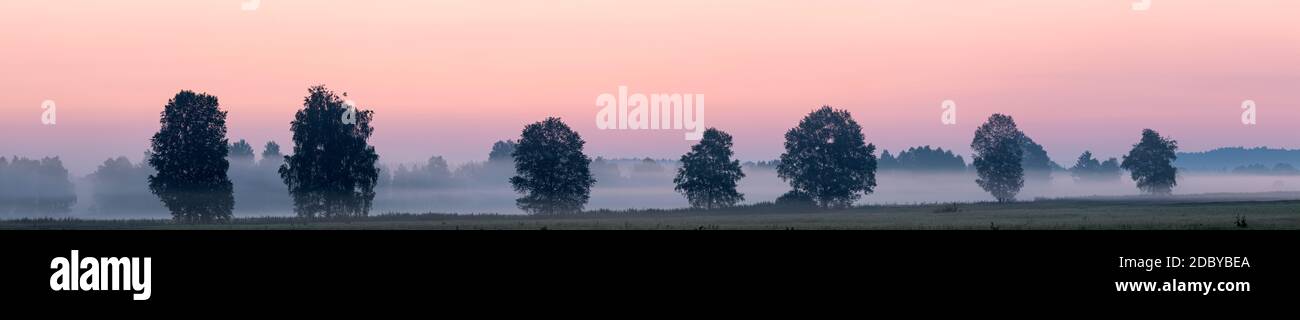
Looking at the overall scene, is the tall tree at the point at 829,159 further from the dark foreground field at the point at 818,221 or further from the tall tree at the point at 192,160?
the tall tree at the point at 192,160

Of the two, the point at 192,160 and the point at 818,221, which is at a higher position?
the point at 192,160

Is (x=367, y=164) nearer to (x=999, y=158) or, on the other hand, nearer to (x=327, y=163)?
(x=327, y=163)

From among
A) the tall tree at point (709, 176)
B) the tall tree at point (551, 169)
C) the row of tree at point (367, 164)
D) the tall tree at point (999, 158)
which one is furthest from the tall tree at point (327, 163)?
the tall tree at point (999, 158)

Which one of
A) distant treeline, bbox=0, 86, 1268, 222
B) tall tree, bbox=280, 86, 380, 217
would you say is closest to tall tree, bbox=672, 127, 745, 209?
distant treeline, bbox=0, 86, 1268, 222

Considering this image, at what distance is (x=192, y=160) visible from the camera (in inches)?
4791

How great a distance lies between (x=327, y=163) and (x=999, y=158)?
329 feet

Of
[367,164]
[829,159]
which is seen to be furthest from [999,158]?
[367,164]

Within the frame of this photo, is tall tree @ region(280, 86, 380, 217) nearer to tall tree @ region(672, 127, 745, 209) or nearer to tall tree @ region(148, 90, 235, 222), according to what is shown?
tall tree @ region(148, 90, 235, 222)

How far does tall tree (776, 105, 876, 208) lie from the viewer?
15562 centimetres
